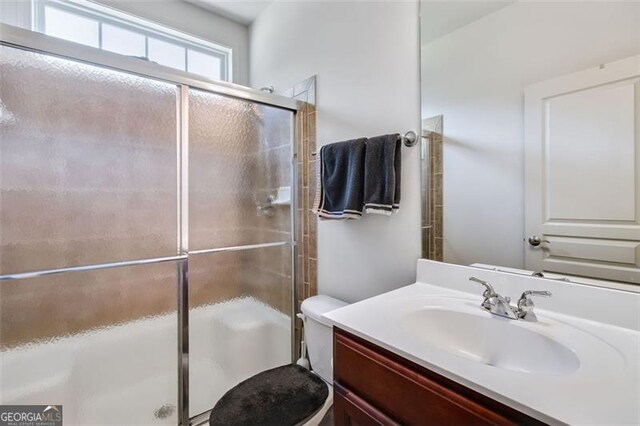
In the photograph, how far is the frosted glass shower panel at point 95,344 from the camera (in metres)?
1.24

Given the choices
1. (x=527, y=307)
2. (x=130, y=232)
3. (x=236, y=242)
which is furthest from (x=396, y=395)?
(x=130, y=232)

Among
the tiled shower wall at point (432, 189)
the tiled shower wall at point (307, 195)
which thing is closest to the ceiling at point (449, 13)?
the tiled shower wall at point (432, 189)

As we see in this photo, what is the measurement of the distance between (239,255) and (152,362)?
26.1 inches

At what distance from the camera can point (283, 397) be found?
1148 mm

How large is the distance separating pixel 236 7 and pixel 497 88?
1.98 m

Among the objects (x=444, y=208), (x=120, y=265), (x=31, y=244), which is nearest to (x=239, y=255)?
(x=120, y=265)

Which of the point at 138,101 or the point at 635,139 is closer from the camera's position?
the point at 635,139

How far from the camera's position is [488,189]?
113cm

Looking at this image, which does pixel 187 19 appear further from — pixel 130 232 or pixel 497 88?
pixel 497 88

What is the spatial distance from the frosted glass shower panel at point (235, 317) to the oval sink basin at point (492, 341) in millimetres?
1072

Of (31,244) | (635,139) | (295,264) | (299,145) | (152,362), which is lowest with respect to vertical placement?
(152,362)

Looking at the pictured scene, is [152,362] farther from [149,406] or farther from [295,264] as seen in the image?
[295,264]

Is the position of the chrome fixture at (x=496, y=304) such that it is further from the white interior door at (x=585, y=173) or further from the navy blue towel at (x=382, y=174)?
the navy blue towel at (x=382, y=174)

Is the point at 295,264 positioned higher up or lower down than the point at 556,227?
lower down
